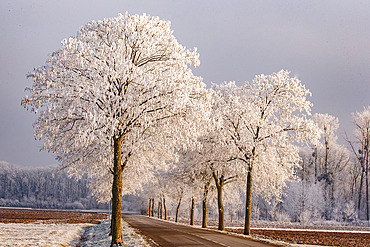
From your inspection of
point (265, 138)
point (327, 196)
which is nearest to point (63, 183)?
point (327, 196)

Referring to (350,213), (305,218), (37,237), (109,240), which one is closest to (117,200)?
(109,240)

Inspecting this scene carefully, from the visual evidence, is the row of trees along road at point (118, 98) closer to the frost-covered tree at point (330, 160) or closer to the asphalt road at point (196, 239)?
the asphalt road at point (196, 239)

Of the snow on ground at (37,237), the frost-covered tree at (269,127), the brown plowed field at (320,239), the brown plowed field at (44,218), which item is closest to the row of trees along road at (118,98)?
the snow on ground at (37,237)

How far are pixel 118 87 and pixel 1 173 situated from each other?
201 metres

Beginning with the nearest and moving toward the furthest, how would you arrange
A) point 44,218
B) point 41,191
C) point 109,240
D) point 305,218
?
point 109,240 → point 44,218 → point 305,218 → point 41,191

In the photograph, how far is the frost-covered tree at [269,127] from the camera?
26.5 metres

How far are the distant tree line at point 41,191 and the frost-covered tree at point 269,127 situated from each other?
159757mm

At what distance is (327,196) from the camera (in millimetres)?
67062

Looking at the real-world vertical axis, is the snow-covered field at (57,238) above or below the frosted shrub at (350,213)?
above

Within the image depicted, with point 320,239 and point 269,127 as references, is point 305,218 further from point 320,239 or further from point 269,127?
point 269,127

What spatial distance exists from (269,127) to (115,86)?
1485 cm

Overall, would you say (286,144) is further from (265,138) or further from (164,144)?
(164,144)

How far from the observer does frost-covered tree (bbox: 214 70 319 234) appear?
2655 centimetres

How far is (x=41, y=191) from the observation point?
18812cm
